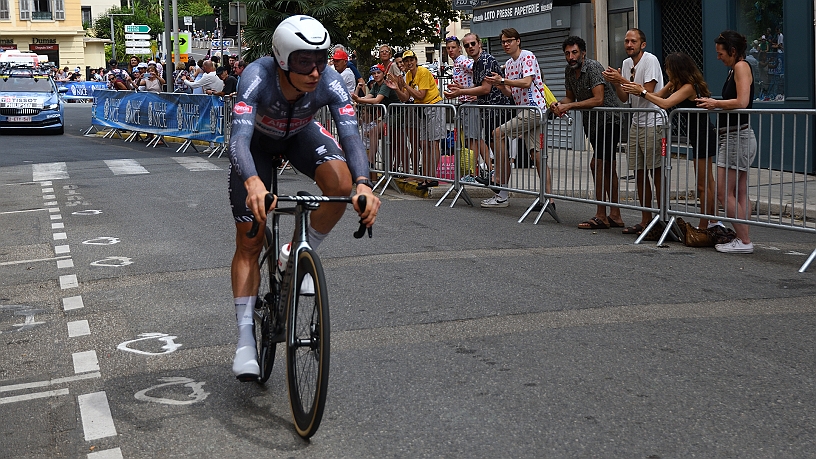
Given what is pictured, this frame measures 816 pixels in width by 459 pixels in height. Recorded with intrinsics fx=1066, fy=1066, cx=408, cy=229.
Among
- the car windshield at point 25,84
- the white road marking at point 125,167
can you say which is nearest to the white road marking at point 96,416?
the white road marking at point 125,167

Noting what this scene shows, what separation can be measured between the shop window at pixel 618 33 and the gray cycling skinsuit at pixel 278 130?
15475 mm

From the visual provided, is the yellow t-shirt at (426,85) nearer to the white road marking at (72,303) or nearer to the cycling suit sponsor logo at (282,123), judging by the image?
the white road marking at (72,303)

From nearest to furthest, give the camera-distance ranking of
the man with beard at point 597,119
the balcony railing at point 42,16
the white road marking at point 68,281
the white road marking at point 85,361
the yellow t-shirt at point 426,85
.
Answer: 1. the white road marking at point 85,361
2. the white road marking at point 68,281
3. the man with beard at point 597,119
4. the yellow t-shirt at point 426,85
5. the balcony railing at point 42,16

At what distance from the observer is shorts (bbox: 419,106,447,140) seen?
511 inches

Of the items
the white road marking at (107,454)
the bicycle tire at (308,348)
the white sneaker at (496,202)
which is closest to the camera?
the bicycle tire at (308,348)

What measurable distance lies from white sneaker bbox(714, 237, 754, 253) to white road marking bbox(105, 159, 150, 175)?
10.6 meters

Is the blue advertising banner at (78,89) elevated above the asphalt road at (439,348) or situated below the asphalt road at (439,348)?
above

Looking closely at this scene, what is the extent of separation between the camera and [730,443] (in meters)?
4.20

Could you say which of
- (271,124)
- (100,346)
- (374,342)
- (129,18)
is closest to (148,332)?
(100,346)

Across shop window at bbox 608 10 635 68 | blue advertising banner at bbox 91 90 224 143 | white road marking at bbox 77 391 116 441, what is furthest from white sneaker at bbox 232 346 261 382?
shop window at bbox 608 10 635 68

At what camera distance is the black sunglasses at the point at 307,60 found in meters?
4.51

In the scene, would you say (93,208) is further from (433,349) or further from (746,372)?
(746,372)

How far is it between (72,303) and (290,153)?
2837 millimetres

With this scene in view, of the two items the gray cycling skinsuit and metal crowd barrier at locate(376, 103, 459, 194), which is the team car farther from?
the gray cycling skinsuit
